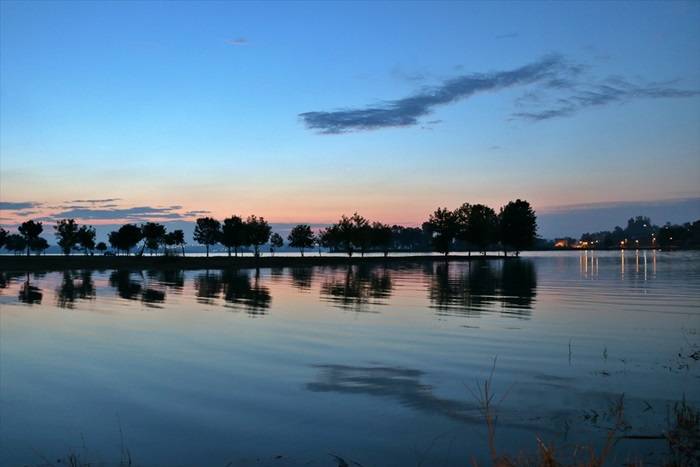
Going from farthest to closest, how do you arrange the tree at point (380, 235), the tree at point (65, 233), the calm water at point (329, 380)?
the tree at point (380, 235)
the tree at point (65, 233)
the calm water at point (329, 380)

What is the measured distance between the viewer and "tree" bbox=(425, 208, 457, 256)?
160 meters

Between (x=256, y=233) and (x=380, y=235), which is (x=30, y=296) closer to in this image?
(x=256, y=233)

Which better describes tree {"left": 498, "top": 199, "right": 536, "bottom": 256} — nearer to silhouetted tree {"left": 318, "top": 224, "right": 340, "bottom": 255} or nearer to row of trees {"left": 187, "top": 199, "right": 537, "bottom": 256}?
row of trees {"left": 187, "top": 199, "right": 537, "bottom": 256}

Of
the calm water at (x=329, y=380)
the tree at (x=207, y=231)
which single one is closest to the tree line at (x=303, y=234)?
the tree at (x=207, y=231)

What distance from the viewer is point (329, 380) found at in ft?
45.5

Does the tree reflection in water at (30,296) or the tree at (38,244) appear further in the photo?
the tree at (38,244)

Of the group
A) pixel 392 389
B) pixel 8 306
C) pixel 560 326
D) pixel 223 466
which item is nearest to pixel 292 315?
pixel 560 326

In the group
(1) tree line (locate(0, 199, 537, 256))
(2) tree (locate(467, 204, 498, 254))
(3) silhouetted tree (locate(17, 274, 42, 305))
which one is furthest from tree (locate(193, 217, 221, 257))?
(3) silhouetted tree (locate(17, 274, 42, 305))

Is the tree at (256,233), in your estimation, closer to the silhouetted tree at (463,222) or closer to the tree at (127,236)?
the tree at (127,236)

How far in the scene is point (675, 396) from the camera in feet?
38.7

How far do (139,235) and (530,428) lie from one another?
137 meters

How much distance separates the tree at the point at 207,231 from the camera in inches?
5876

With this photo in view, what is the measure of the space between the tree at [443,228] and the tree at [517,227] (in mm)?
25926

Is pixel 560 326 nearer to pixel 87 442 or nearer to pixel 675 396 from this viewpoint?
pixel 675 396
